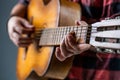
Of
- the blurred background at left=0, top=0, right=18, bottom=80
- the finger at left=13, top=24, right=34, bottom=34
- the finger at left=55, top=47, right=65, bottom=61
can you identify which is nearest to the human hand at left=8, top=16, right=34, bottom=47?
the finger at left=13, top=24, right=34, bottom=34

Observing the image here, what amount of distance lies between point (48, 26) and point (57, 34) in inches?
4.2

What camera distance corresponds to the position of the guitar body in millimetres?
890

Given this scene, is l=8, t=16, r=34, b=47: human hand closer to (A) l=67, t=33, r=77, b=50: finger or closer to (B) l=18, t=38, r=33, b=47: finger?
(B) l=18, t=38, r=33, b=47: finger

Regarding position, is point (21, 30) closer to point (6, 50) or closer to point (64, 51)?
point (64, 51)

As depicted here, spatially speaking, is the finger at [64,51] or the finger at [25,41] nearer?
the finger at [64,51]

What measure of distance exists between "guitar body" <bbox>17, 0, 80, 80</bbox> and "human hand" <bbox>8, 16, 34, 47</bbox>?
0.9 inches

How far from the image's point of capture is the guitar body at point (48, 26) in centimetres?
89

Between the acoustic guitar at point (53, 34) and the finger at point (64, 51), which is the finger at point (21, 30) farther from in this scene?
the finger at point (64, 51)

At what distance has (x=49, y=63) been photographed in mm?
900

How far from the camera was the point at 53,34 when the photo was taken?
89cm

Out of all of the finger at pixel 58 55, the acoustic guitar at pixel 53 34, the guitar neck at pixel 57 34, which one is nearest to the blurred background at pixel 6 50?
the acoustic guitar at pixel 53 34

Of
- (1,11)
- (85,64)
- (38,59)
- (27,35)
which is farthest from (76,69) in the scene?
(1,11)

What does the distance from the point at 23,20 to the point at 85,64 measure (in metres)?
0.37

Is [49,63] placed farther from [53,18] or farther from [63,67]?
[53,18]
